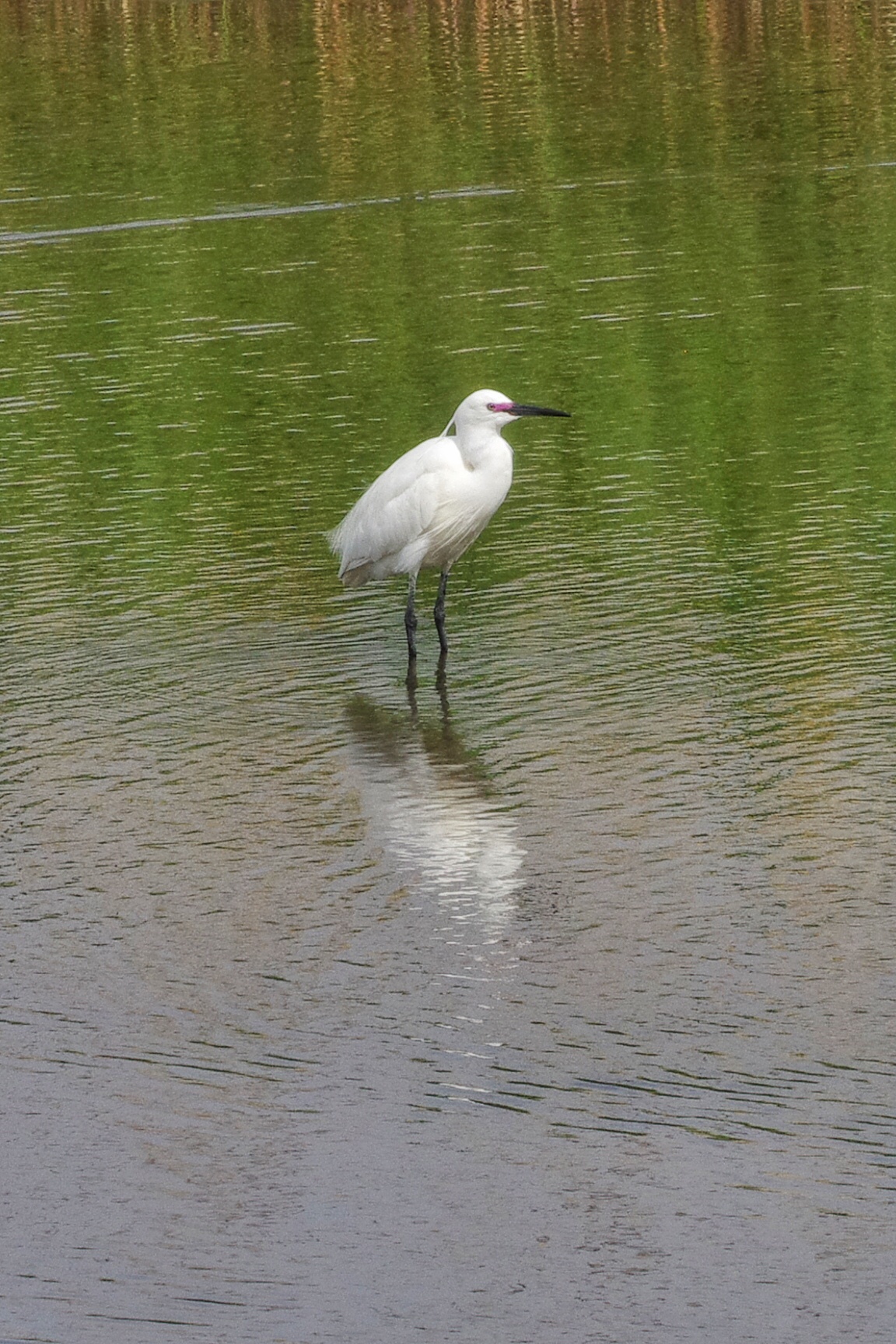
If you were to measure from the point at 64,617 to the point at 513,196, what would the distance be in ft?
49.3

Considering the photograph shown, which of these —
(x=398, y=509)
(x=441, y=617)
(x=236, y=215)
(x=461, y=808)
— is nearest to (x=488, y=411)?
(x=398, y=509)

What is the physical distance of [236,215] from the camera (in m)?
27.1

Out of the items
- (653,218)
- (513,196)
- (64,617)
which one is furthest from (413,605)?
(513,196)

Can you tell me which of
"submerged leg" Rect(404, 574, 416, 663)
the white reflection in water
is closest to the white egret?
"submerged leg" Rect(404, 574, 416, 663)

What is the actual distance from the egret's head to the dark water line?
611 inches

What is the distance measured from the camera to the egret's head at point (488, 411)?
1168cm

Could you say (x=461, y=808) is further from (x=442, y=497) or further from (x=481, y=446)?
(x=481, y=446)

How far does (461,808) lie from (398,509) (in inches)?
103

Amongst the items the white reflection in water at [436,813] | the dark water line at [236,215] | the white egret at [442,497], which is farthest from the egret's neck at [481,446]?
the dark water line at [236,215]

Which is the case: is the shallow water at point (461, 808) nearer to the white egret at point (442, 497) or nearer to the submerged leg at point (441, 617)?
the submerged leg at point (441, 617)

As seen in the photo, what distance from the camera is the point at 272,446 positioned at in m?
16.8

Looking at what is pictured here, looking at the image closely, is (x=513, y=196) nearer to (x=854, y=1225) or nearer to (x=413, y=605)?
(x=413, y=605)

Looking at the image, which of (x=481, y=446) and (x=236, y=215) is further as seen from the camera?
(x=236, y=215)

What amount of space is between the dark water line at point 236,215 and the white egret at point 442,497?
50.5 feet
